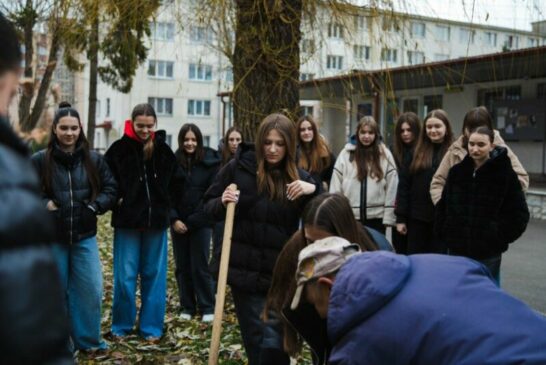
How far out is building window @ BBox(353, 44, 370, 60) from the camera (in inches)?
245

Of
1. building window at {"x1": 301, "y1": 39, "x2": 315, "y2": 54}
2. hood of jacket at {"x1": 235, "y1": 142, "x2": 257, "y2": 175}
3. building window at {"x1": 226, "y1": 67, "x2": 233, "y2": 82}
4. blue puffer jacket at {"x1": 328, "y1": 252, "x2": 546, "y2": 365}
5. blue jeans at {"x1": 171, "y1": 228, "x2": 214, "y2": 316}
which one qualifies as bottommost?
blue jeans at {"x1": 171, "y1": 228, "x2": 214, "y2": 316}

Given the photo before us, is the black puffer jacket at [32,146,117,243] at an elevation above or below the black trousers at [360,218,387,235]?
above

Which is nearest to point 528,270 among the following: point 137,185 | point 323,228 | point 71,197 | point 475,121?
point 475,121

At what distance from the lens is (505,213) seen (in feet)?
15.2

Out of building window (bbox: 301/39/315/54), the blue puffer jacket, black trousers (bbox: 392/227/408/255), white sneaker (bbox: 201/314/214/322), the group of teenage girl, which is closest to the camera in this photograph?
the blue puffer jacket

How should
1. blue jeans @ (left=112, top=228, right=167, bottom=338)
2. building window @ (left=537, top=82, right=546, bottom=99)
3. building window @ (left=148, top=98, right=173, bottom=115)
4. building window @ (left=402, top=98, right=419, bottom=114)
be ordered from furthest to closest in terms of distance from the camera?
building window @ (left=148, top=98, right=173, bottom=115), building window @ (left=402, top=98, right=419, bottom=114), building window @ (left=537, top=82, right=546, bottom=99), blue jeans @ (left=112, top=228, right=167, bottom=338)

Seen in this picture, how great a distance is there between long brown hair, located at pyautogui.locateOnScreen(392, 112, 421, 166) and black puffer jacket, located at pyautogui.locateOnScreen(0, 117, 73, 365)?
16.7ft

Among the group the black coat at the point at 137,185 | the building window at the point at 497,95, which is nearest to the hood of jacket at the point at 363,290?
the black coat at the point at 137,185

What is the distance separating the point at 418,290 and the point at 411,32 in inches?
169

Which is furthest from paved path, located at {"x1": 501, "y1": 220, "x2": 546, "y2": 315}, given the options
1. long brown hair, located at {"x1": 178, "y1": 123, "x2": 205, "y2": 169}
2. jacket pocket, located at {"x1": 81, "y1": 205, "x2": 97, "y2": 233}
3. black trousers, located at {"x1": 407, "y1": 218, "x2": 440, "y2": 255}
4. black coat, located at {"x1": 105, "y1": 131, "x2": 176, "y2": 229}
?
jacket pocket, located at {"x1": 81, "y1": 205, "x2": 97, "y2": 233}

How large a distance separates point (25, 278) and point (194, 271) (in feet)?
15.9

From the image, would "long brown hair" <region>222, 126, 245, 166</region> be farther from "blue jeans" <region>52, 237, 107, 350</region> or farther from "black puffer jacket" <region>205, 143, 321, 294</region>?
"black puffer jacket" <region>205, 143, 321, 294</region>

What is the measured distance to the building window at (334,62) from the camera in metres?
6.70

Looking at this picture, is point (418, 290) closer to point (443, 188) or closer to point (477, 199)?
point (477, 199)
